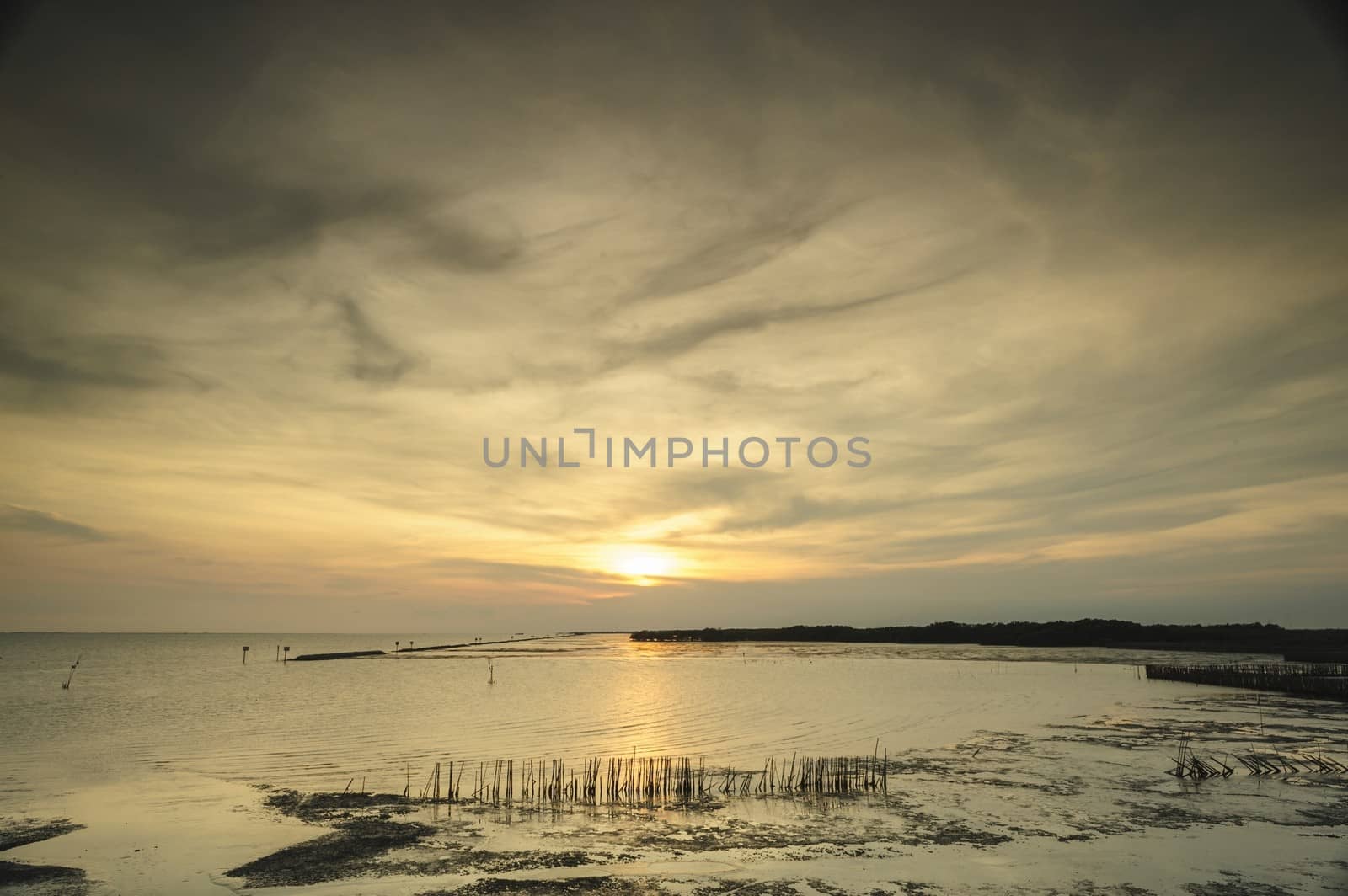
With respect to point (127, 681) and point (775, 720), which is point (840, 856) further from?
point (127, 681)

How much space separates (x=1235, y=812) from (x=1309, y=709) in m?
32.7

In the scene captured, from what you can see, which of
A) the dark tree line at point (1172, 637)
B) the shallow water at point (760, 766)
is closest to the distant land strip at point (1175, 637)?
the dark tree line at point (1172, 637)

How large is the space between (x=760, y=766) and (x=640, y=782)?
5612 millimetres

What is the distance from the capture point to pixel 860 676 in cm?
7650

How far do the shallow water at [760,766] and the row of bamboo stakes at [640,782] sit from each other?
1.18 m

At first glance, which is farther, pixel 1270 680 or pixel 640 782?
pixel 1270 680

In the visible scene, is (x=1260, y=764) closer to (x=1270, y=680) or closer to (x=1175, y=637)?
(x=1270, y=680)

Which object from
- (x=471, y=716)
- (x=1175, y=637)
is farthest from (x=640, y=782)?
(x=1175, y=637)

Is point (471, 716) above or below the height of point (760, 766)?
below

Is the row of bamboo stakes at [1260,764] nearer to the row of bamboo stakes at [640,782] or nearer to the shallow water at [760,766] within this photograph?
the shallow water at [760,766]

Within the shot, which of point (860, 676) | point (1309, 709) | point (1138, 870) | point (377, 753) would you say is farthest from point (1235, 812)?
→ point (860, 676)

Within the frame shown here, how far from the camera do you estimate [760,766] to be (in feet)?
88.9

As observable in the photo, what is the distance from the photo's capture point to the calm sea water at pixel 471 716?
97.5ft

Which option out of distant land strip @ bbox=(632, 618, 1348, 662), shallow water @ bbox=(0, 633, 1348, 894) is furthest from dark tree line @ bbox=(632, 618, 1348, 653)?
shallow water @ bbox=(0, 633, 1348, 894)
